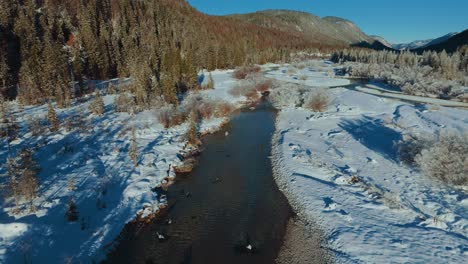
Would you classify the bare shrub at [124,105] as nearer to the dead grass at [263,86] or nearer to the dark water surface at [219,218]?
the dark water surface at [219,218]

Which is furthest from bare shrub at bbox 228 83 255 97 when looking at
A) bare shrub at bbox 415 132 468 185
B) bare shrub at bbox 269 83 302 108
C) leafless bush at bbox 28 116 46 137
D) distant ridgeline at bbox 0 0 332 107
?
bare shrub at bbox 415 132 468 185

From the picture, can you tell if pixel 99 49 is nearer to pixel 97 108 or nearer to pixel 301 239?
pixel 97 108

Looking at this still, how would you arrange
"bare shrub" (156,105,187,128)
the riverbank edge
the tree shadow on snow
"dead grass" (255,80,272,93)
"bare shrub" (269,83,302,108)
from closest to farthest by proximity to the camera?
the riverbank edge
the tree shadow on snow
"bare shrub" (156,105,187,128)
"bare shrub" (269,83,302,108)
"dead grass" (255,80,272,93)

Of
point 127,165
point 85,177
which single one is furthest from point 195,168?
point 85,177

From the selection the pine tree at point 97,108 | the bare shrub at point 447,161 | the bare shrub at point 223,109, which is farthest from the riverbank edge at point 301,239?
the pine tree at point 97,108

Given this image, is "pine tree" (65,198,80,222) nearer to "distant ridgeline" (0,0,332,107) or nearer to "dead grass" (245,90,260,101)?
"distant ridgeline" (0,0,332,107)

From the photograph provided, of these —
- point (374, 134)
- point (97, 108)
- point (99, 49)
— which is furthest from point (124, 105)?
point (99, 49)

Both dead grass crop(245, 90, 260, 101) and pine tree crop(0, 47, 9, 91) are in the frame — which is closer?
pine tree crop(0, 47, 9, 91)
